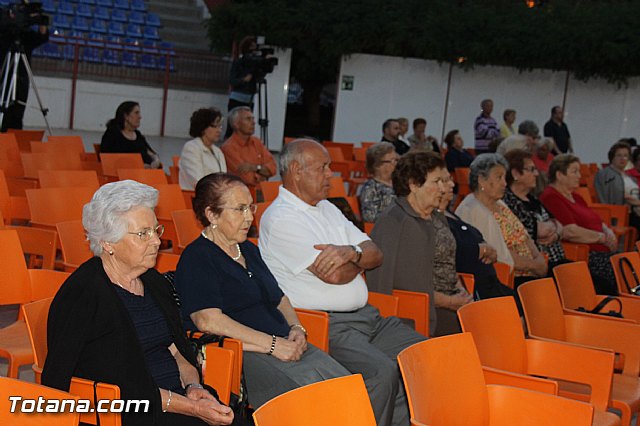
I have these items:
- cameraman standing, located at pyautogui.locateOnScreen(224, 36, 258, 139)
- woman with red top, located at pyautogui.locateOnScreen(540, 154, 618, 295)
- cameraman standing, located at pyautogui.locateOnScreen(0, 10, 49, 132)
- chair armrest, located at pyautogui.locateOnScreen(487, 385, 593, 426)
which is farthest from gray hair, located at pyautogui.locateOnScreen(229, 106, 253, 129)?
chair armrest, located at pyautogui.locateOnScreen(487, 385, 593, 426)

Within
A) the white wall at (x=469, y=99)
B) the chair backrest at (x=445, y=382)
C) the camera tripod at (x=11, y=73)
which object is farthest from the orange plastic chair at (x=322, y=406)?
the white wall at (x=469, y=99)

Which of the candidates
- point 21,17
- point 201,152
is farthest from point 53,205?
point 21,17

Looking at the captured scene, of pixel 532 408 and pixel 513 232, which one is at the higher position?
pixel 513 232

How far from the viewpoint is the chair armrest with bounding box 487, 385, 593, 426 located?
2812mm

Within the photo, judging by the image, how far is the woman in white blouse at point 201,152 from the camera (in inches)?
272

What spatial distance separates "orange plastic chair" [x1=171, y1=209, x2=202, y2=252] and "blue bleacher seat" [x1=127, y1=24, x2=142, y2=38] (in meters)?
13.4

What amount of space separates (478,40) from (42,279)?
1266 cm

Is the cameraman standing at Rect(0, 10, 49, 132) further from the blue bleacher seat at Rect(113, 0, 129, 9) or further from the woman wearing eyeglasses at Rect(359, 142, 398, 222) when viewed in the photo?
the blue bleacher seat at Rect(113, 0, 129, 9)

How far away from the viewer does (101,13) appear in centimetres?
1781

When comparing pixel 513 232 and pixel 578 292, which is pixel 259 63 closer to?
pixel 513 232

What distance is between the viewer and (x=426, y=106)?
1608cm

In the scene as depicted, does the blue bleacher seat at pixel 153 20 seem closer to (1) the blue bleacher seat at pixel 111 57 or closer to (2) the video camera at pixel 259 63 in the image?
(1) the blue bleacher seat at pixel 111 57

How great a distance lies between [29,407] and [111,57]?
14847 millimetres

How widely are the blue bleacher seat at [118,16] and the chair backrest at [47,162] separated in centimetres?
1136
